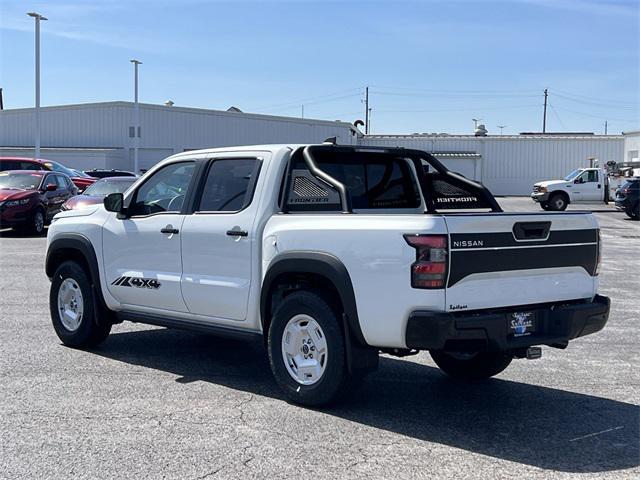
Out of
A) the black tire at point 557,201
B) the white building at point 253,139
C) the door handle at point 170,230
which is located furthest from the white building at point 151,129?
the door handle at point 170,230

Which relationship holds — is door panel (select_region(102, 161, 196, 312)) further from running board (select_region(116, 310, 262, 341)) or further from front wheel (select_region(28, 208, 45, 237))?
front wheel (select_region(28, 208, 45, 237))

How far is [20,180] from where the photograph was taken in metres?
21.6

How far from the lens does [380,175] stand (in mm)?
7242

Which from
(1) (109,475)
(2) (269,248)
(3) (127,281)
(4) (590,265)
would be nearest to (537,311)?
(4) (590,265)

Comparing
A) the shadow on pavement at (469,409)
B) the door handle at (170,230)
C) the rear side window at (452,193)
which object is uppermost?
the rear side window at (452,193)

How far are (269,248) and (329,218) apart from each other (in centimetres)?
62

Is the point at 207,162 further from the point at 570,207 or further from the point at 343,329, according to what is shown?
the point at 570,207

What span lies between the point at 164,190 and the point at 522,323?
140 inches

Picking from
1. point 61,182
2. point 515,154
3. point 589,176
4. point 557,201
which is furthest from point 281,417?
point 515,154

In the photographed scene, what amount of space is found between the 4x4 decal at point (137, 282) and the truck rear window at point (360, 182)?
154 cm

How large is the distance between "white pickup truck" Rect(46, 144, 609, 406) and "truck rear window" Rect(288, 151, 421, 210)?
0.01m

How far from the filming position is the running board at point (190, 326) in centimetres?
651

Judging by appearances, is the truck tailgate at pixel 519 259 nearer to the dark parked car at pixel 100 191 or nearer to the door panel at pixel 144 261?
the door panel at pixel 144 261

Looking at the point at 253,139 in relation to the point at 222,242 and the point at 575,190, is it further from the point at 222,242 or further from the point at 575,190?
the point at 222,242
